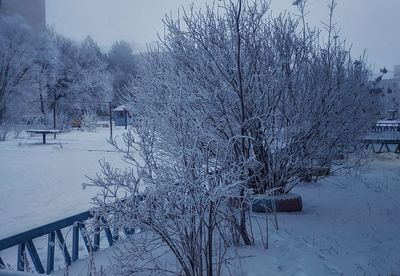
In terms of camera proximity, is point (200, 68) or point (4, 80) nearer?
point (200, 68)

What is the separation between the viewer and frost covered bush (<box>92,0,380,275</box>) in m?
3.43

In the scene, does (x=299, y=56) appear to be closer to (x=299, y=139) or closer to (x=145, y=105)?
(x=299, y=139)

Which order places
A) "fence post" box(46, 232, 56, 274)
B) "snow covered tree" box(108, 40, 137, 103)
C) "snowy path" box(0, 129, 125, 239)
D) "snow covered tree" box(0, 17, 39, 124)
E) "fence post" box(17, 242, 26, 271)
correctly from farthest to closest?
"snow covered tree" box(108, 40, 137, 103) < "snow covered tree" box(0, 17, 39, 124) < "snowy path" box(0, 129, 125, 239) < "fence post" box(46, 232, 56, 274) < "fence post" box(17, 242, 26, 271)

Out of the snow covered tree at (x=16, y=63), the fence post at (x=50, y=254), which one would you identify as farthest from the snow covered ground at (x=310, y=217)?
the snow covered tree at (x=16, y=63)

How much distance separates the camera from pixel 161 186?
11.1 ft

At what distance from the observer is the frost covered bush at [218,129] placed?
343 centimetres

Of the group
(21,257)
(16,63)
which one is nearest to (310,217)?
(21,257)

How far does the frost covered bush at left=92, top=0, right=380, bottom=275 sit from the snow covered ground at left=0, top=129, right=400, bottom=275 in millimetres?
559

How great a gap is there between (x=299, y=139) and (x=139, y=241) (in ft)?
11.5

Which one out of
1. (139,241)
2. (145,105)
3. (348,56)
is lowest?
(139,241)

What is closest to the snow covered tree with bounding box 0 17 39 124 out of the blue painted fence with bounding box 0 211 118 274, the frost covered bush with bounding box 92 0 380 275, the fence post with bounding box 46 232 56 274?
the frost covered bush with bounding box 92 0 380 275

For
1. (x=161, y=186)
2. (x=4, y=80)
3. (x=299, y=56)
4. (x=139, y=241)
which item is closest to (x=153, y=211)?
(x=161, y=186)

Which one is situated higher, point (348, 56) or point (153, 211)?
point (348, 56)

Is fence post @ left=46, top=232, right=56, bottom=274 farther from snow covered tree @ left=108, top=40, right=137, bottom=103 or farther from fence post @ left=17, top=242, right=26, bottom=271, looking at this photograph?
snow covered tree @ left=108, top=40, right=137, bottom=103
